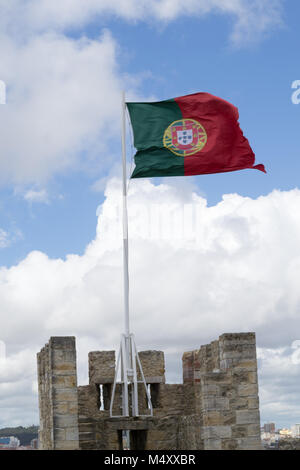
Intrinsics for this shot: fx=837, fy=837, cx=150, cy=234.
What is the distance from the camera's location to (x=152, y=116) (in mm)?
24969

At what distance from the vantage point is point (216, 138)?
2517 cm

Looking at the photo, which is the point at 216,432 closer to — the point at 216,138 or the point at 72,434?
the point at 72,434

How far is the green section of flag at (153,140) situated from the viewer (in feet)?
80.2

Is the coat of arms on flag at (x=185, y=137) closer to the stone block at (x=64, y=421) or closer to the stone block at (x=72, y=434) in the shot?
the stone block at (x=64, y=421)

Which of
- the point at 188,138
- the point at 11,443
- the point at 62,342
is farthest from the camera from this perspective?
the point at 11,443

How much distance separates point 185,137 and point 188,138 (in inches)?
3.7

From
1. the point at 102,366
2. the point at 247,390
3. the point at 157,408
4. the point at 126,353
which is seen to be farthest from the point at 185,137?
Result: the point at 157,408

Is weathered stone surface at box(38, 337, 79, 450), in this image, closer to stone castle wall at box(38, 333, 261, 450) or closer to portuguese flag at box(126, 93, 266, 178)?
Result: stone castle wall at box(38, 333, 261, 450)

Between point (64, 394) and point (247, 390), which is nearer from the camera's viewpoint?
point (64, 394)

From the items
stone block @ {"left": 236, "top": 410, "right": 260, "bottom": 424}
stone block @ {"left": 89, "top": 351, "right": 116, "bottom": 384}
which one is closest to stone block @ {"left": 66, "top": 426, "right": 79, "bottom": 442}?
stone block @ {"left": 89, "top": 351, "right": 116, "bottom": 384}
